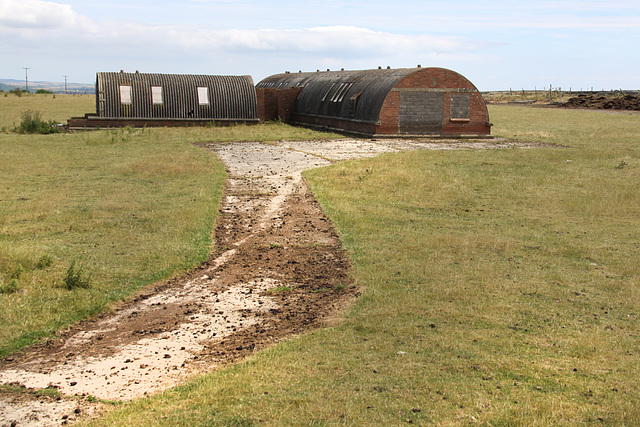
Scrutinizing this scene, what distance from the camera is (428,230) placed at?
39.3 feet

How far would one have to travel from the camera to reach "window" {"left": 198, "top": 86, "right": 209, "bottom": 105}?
123 feet

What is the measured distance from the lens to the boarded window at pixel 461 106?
30.9 metres

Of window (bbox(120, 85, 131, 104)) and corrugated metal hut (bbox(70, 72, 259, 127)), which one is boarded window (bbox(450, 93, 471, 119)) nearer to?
corrugated metal hut (bbox(70, 72, 259, 127))

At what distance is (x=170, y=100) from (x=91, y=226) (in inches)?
1025

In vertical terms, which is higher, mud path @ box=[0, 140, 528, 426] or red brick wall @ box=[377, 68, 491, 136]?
red brick wall @ box=[377, 68, 491, 136]

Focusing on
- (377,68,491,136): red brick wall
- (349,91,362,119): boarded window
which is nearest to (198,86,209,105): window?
(349,91,362,119): boarded window

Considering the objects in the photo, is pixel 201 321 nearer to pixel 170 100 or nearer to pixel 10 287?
pixel 10 287

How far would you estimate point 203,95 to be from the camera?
37.6 m

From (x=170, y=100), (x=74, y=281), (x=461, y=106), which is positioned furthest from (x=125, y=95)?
(x=74, y=281)

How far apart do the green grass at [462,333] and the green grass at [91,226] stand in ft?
8.86

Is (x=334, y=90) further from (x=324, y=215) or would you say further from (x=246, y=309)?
(x=246, y=309)

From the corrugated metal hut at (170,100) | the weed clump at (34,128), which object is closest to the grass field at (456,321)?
the weed clump at (34,128)

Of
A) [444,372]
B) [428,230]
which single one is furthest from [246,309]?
[428,230]

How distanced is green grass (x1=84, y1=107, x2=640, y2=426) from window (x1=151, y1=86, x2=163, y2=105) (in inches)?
953
